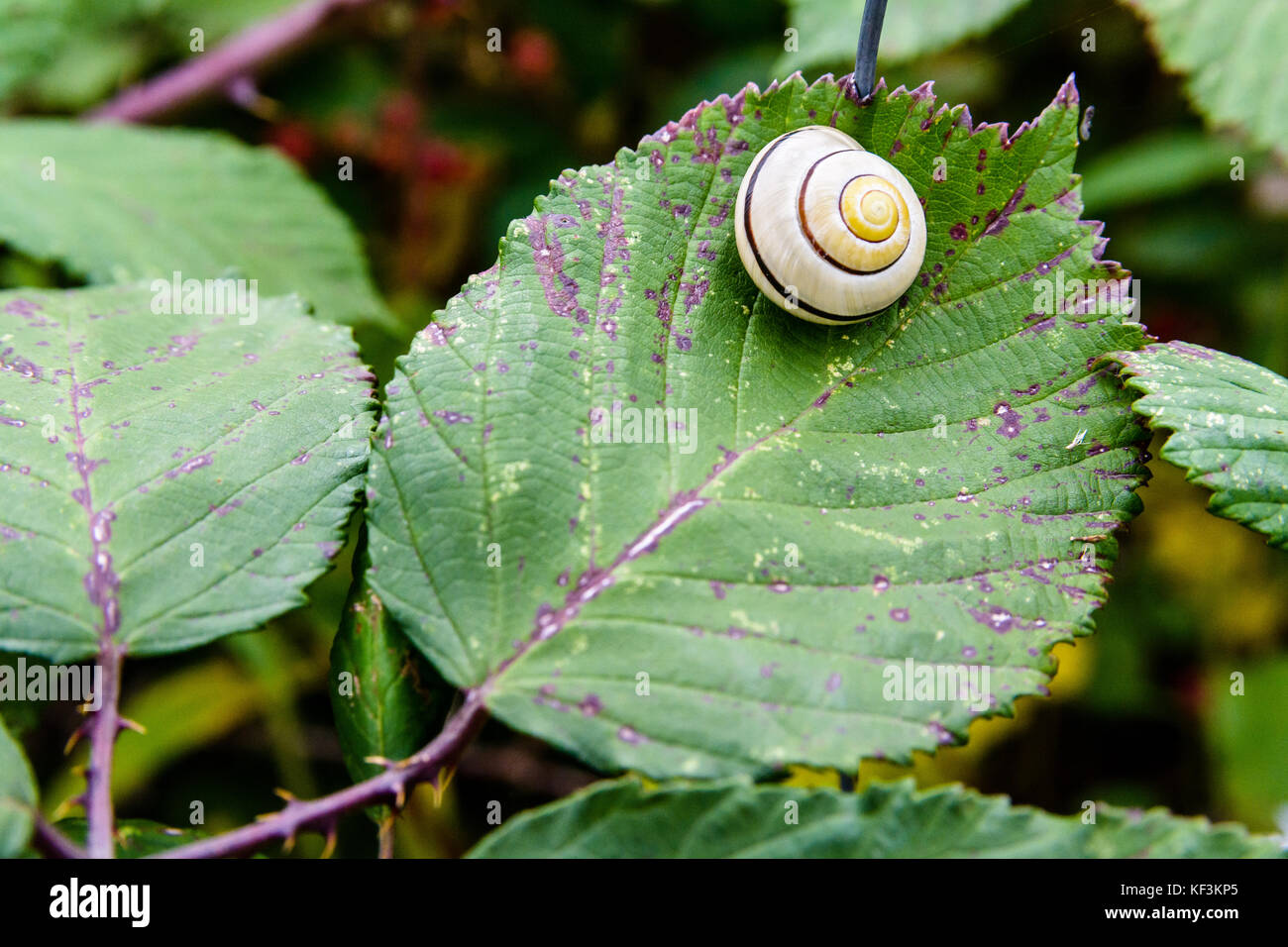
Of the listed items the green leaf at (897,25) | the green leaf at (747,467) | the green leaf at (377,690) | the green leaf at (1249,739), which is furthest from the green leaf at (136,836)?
the green leaf at (1249,739)

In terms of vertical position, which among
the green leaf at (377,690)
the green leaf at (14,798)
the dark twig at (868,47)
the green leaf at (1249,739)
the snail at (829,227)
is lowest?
the green leaf at (1249,739)

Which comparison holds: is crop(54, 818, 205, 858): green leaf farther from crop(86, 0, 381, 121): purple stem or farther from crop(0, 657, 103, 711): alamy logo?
crop(86, 0, 381, 121): purple stem

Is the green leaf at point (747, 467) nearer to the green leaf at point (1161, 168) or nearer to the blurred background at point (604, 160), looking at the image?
the blurred background at point (604, 160)

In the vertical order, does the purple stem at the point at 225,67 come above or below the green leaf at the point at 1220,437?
above

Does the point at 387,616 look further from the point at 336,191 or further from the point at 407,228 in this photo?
the point at 336,191

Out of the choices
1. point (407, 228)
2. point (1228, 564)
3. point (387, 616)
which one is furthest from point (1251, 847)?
point (407, 228)

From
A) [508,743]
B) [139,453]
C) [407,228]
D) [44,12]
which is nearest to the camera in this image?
[139,453]
